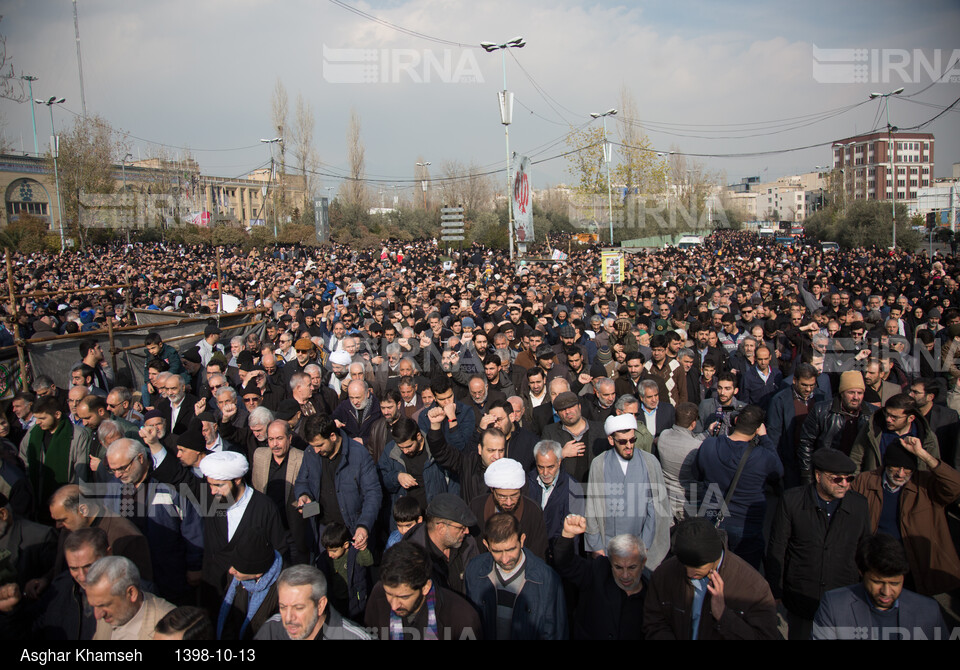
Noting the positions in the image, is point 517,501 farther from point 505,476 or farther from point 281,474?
point 281,474

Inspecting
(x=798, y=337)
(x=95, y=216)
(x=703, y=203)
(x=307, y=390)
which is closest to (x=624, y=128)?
(x=703, y=203)

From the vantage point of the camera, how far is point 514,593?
2.96m

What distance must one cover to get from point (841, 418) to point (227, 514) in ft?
14.3

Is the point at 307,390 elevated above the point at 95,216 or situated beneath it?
situated beneath

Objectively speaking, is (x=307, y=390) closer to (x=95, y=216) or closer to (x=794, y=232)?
(x=95, y=216)

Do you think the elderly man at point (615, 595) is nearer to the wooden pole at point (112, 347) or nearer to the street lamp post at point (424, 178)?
the wooden pole at point (112, 347)

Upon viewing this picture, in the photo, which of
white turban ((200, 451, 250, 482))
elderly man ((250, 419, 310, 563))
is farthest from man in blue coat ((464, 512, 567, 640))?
elderly man ((250, 419, 310, 563))

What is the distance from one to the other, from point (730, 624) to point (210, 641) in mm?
2197

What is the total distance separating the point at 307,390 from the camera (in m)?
5.71

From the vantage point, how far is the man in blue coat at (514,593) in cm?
291

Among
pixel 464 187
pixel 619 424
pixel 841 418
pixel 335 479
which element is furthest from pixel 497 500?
pixel 464 187

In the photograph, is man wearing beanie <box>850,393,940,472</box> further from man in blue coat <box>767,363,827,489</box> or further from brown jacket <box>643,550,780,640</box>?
brown jacket <box>643,550,780,640</box>

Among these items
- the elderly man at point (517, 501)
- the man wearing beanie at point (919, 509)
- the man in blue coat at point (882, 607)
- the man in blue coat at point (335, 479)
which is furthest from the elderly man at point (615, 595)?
the man wearing beanie at point (919, 509)

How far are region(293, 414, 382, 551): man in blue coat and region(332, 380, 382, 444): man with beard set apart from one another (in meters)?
1.06
